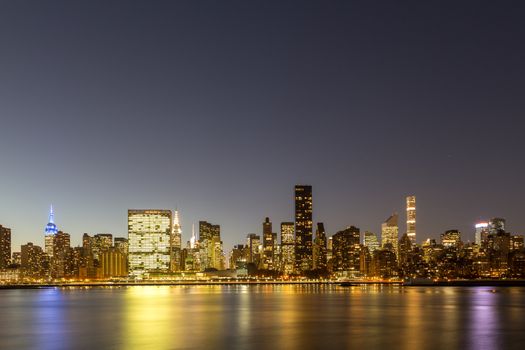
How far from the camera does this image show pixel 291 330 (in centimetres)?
6912

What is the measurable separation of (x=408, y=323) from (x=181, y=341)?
93.6 feet

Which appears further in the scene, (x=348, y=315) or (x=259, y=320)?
(x=348, y=315)

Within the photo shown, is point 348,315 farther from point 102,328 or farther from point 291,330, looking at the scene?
point 102,328

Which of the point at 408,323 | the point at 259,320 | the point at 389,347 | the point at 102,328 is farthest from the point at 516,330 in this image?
the point at 102,328

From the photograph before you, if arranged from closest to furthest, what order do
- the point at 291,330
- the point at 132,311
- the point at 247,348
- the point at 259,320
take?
the point at 247,348 < the point at 291,330 < the point at 259,320 < the point at 132,311

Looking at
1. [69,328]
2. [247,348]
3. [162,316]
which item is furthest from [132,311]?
[247,348]

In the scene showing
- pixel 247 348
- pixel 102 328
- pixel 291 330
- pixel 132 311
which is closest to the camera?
pixel 247 348

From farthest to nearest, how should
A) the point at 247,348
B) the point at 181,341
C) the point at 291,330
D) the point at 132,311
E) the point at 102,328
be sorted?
the point at 132,311
the point at 102,328
the point at 291,330
the point at 181,341
the point at 247,348

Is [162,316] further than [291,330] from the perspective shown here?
Yes

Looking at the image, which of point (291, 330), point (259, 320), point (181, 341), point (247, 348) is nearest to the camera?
point (247, 348)

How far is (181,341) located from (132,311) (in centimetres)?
4252

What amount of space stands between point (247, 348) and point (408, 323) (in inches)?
1066

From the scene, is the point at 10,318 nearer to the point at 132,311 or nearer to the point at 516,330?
the point at 132,311

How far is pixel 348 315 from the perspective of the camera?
3546 inches
